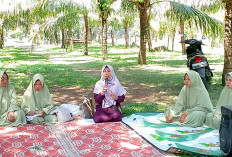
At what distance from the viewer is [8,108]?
5.35 m

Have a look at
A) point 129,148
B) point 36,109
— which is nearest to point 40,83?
point 36,109

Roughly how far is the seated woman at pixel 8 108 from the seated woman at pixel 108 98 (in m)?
1.28

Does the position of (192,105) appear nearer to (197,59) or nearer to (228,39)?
(197,59)

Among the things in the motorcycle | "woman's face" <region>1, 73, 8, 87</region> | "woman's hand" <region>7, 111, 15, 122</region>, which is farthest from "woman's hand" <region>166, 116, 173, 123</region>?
the motorcycle

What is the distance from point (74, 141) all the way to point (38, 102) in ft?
4.69

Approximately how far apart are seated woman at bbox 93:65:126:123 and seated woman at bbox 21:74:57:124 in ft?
2.67

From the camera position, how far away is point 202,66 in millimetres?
7914

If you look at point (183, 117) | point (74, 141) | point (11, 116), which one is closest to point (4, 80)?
point (11, 116)

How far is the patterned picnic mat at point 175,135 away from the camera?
161 inches

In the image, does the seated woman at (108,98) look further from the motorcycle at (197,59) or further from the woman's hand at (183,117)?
the motorcycle at (197,59)

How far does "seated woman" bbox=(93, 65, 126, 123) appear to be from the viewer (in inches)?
217

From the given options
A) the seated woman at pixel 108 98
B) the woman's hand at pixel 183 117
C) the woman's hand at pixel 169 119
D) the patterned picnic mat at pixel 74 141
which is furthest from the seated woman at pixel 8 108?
the woman's hand at pixel 183 117

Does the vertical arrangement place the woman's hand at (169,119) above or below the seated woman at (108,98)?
below

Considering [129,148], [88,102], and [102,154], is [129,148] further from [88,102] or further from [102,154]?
[88,102]
